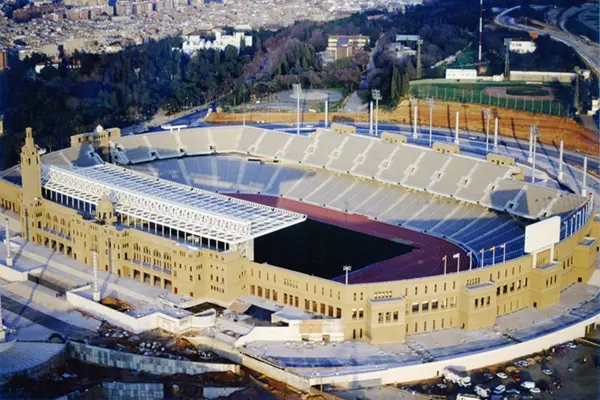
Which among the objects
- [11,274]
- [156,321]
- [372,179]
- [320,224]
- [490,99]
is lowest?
[156,321]

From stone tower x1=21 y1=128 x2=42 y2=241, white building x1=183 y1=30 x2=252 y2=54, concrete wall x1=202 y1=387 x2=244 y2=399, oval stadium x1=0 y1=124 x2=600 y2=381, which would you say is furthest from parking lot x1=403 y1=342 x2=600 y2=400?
white building x1=183 y1=30 x2=252 y2=54

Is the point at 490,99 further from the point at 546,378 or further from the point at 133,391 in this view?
the point at 133,391

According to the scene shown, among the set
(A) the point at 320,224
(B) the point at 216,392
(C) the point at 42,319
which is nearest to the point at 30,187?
(C) the point at 42,319

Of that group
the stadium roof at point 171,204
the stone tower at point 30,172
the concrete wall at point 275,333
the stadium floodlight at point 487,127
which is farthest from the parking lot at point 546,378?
the stadium floodlight at point 487,127

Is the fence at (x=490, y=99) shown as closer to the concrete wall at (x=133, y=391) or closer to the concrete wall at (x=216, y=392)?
the concrete wall at (x=216, y=392)

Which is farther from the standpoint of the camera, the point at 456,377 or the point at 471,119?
the point at 471,119
